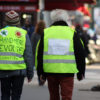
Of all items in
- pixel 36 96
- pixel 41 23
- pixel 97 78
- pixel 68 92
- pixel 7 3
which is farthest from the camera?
pixel 7 3

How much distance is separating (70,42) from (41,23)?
23.1 ft

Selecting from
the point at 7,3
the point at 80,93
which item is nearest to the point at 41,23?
the point at 80,93

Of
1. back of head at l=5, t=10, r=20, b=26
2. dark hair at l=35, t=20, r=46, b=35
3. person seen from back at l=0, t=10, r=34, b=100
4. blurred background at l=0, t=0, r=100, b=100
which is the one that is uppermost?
back of head at l=5, t=10, r=20, b=26

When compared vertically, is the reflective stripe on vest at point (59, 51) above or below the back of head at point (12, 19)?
below

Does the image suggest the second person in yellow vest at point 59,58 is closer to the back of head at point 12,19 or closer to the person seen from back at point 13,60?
the person seen from back at point 13,60

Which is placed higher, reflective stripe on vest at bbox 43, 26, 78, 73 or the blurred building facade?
reflective stripe on vest at bbox 43, 26, 78, 73

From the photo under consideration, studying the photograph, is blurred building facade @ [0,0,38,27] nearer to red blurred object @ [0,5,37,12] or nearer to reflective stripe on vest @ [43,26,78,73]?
red blurred object @ [0,5,37,12]

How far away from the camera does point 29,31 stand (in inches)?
734

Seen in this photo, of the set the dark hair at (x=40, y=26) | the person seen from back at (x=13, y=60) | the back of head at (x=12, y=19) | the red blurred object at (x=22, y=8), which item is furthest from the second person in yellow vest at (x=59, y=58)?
the red blurred object at (x=22, y=8)

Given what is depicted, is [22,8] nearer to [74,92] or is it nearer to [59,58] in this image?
[74,92]

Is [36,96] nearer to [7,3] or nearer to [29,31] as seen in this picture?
[29,31]

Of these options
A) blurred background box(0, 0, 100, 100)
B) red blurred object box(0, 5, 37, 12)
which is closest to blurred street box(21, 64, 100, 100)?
blurred background box(0, 0, 100, 100)

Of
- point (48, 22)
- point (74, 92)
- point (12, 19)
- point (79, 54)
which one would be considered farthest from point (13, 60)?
point (48, 22)

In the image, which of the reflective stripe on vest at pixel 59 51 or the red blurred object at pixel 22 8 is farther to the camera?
the red blurred object at pixel 22 8
